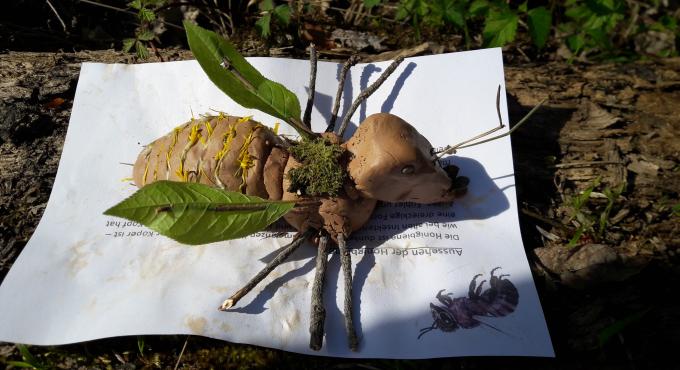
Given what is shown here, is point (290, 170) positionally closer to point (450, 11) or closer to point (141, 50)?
point (141, 50)

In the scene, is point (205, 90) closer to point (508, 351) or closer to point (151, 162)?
point (151, 162)

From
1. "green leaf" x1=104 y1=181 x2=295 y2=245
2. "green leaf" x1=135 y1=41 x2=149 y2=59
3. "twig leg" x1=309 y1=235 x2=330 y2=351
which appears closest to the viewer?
"green leaf" x1=104 y1=181 x2=295 y2=245

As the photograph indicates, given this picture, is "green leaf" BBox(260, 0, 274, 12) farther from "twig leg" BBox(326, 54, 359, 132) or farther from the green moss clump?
the green moss clump

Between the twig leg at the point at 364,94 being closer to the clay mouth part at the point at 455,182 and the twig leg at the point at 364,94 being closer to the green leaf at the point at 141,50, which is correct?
the clay mouth part at the point at 455,182

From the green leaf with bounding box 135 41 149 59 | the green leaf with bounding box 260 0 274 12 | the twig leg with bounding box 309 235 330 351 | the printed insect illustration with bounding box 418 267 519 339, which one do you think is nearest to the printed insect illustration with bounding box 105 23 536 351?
the twig leg with bounding box 309 235 330 351

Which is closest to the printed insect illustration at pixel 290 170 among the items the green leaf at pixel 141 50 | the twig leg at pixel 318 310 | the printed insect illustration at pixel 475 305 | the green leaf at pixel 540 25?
the twig leg at pixel 318 310

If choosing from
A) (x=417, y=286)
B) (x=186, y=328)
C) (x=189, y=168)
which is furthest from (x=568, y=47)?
(x=186, y=328)
